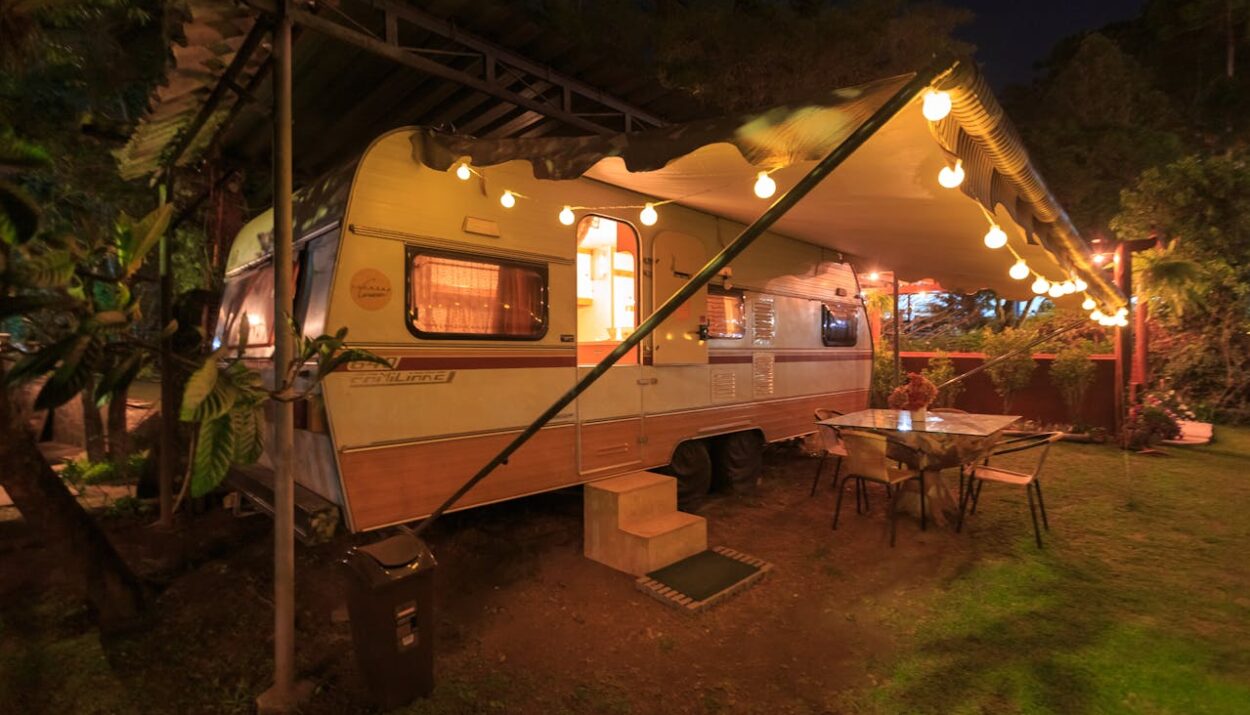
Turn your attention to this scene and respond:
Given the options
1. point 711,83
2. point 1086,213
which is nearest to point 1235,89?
point 1086,213

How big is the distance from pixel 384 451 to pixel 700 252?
320 centimetres

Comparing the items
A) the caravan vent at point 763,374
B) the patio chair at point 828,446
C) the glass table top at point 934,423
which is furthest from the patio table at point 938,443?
the caravan vent at point 763,374

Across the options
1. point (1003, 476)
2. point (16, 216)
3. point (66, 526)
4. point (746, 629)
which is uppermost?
point (16, 216)

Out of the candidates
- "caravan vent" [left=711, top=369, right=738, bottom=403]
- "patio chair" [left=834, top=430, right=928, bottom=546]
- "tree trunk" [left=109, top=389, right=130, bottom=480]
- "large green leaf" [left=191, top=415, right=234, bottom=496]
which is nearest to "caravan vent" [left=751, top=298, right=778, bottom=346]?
"caravan vent" [left=711, top=369, right=738, bottom=403]

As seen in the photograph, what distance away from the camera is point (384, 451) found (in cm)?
341

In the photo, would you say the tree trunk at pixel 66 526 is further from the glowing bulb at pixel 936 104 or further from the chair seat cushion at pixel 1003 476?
the chair seat cushion at pixel 1003 476

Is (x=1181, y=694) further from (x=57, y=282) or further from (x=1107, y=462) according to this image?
(x=1107, y=462)

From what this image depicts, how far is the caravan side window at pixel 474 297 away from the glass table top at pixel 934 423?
299 centimetres

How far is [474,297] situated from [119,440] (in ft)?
17.6

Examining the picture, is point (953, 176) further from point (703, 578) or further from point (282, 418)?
point (282, 418)

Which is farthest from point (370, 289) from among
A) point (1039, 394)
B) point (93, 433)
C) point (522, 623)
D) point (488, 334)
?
point (1039, 394)

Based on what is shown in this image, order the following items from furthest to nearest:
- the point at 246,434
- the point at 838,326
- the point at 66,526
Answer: the point at 838,326
the point at 66,526
the point at 246,434

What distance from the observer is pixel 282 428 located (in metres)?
2.68

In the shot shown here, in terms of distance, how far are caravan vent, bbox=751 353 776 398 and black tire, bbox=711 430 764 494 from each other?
46cm
